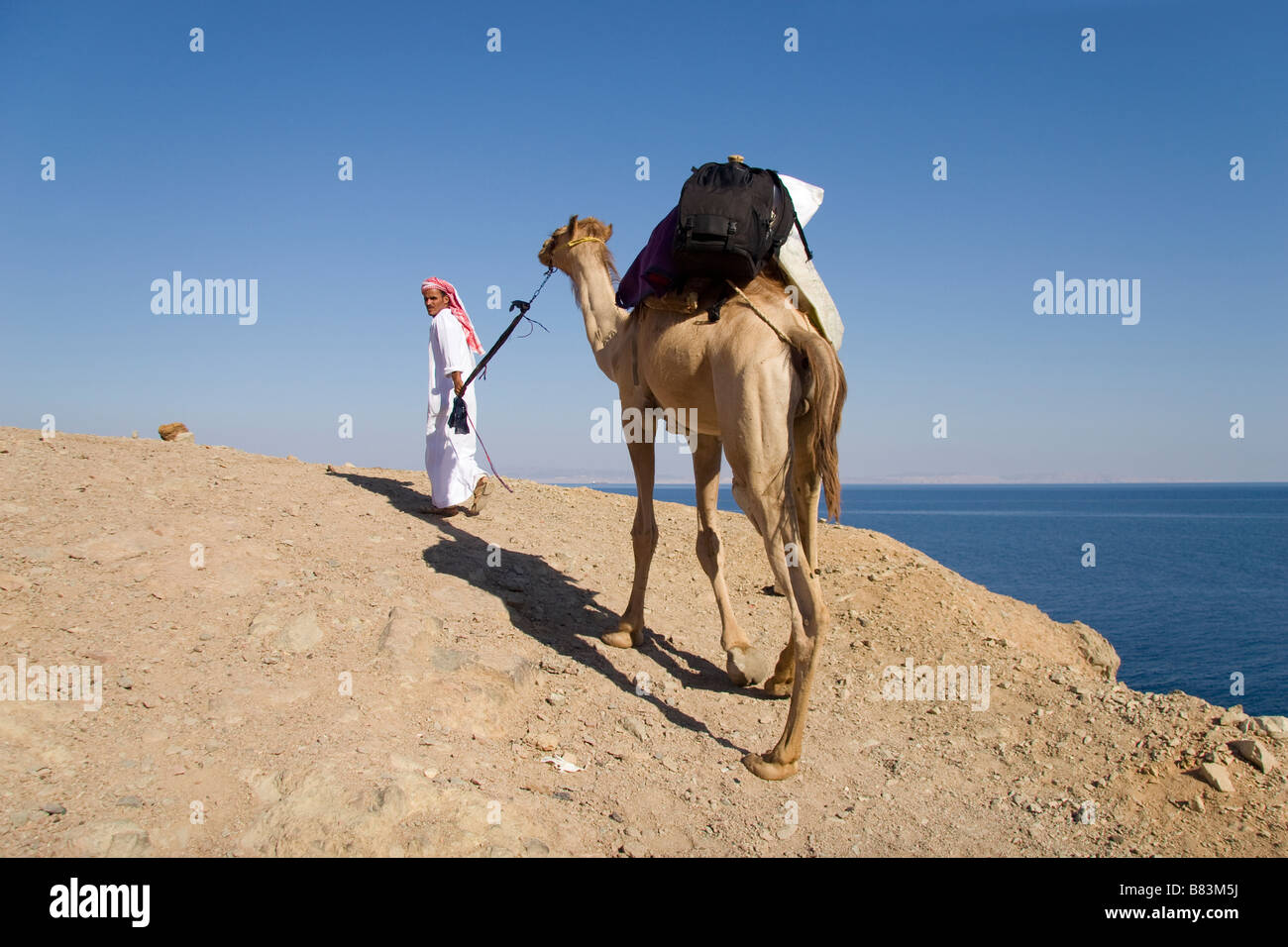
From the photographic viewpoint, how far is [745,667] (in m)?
6.12

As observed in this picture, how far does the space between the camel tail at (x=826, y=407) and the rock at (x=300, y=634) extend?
349cm

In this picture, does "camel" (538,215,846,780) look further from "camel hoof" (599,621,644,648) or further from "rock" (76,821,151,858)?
"rock" (76,821,151,858)

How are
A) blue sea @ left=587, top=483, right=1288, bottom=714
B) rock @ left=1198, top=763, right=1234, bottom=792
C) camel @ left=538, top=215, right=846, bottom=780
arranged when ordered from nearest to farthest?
rock @ left=1198, top=763, right=1234, bottom=792 < camel @ left=538, top=215, right=846, bottom=780 < blue sea @ left=587, top=483, right=1288, bottom=714

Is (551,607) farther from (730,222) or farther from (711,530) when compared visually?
(730,222)

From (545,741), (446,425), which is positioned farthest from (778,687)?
(446,425)

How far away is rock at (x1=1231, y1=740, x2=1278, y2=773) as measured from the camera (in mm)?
4504

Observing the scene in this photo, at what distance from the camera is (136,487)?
7207 millimetres

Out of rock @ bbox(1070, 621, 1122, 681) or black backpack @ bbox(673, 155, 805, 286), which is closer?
black backpack @ bbox(673, 155, 805, 286)

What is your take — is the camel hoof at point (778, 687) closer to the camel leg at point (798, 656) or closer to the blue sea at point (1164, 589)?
the camel leg at point (798, 656)

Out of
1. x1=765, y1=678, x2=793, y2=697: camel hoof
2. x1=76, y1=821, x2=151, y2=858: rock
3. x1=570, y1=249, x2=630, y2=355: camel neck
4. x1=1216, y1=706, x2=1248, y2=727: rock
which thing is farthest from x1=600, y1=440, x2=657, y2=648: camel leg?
x1=1216, y1=706, x2=1248, y2=727: rock

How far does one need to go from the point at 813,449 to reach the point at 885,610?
3204 mm

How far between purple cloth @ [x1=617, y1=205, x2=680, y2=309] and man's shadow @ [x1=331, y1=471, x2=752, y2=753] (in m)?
2.73

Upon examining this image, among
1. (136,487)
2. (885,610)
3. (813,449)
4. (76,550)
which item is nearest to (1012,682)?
(885,610)

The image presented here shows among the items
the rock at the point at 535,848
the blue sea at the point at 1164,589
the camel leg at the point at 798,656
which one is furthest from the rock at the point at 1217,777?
the blue sea at the point at 1164,589
